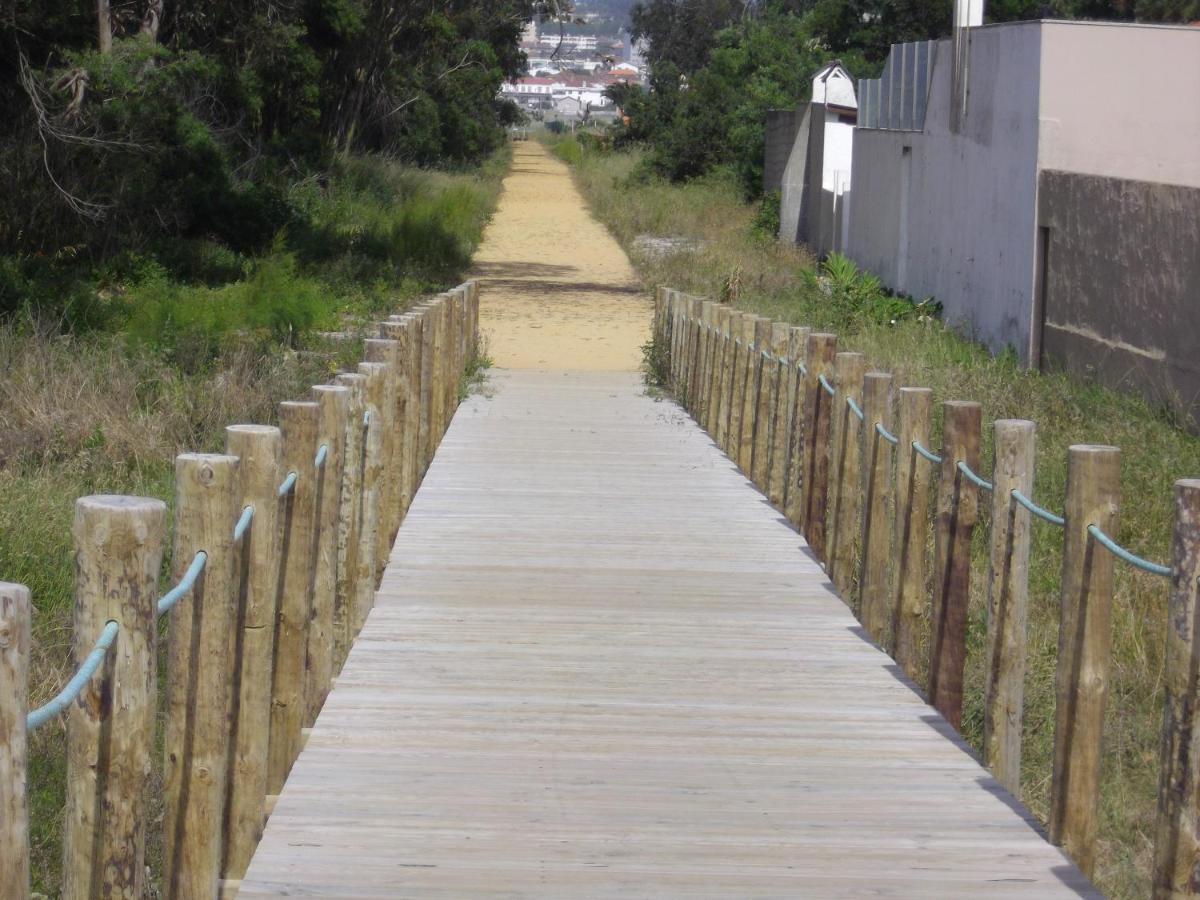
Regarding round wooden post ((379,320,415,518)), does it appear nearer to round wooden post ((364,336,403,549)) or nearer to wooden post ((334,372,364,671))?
round wooden post ((364,336,403,549))

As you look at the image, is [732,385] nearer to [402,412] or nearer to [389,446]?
[402,412]

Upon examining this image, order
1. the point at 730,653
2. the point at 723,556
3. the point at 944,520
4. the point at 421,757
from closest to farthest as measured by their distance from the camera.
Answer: the point at 421,757 < the point at 944,520 < the point at 730,653 < the point at 723,556

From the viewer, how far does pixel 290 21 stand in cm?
2755

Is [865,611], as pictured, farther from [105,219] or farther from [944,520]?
[105,219]

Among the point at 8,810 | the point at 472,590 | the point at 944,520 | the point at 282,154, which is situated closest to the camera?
the point at 8,810

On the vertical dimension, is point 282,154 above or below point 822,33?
below

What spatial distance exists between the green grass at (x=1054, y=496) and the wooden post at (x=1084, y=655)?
0.44 metres

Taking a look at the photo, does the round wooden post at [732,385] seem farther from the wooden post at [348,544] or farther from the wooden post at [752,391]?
the wooden post at [348,544]

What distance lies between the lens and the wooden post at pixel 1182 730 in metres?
3.82

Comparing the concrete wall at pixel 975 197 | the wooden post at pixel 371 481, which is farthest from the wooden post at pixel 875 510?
the concrete wall at pixel 975 197

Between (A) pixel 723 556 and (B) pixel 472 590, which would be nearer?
(B) pixel 472 590

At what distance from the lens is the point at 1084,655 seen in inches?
180

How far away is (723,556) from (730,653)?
187 centimetres

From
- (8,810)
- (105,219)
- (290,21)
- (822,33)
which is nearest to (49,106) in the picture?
(105,219)
